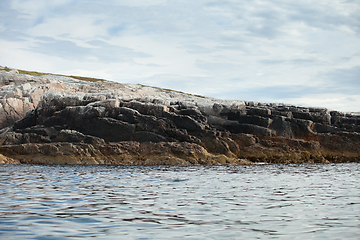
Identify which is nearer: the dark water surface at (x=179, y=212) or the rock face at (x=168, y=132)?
the dark water surface at (x=179, y=212)

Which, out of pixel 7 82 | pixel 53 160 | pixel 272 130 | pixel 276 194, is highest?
pixel 7 82

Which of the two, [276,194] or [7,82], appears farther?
[7,82]

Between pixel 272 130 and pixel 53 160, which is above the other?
pixel 272 130

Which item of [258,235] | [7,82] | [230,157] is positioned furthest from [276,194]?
[7,82]

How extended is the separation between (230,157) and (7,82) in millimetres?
46235

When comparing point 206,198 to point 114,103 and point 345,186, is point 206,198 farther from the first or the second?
point 114,103

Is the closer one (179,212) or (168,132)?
(179,212)

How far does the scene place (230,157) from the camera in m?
39.3

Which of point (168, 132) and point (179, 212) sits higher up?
point (168, 132)

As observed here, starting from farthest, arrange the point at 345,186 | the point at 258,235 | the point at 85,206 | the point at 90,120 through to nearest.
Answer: the point at 90,120 < the point at 345,186 < the point at 85,206 < the point at 258,235

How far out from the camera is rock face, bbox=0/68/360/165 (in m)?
37.2

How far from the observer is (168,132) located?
41.0 meters

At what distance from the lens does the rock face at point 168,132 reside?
37219mm

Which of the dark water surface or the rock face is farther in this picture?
the rock face
